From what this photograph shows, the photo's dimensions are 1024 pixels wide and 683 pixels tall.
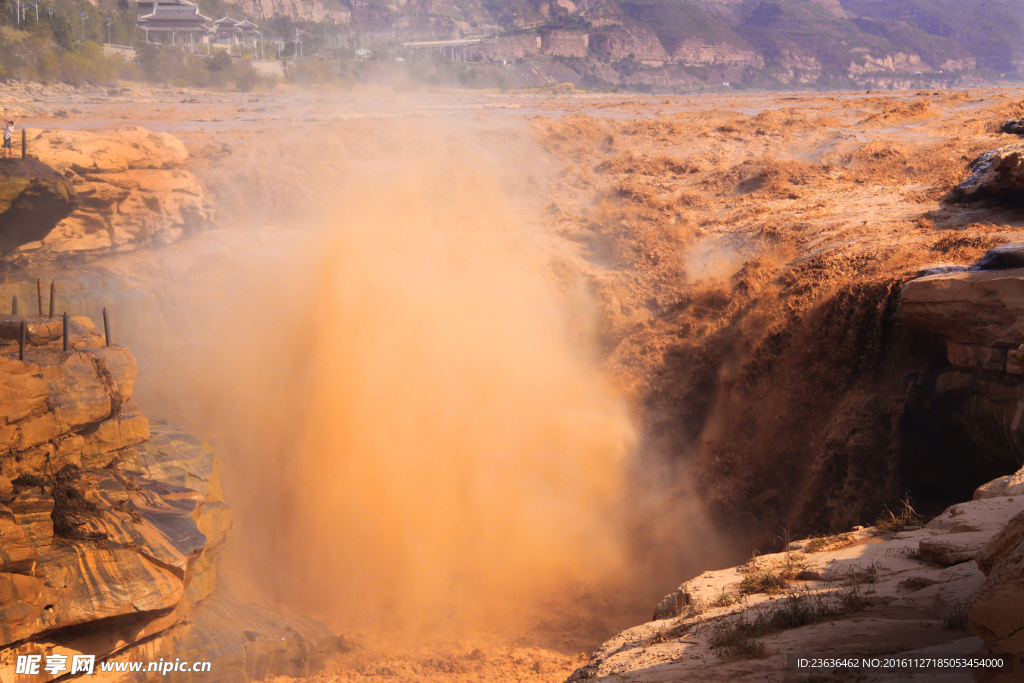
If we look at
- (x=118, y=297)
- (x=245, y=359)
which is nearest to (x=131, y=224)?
(x=118, y=297)

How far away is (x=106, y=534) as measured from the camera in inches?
273

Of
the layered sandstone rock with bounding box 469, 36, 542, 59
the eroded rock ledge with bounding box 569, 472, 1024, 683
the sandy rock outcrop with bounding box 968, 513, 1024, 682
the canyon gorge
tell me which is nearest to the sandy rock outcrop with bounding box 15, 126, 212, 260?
the canyon gorge

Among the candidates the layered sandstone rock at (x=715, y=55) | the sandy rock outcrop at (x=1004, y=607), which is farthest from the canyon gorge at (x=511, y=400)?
the layered sandstone rock at (x=715, y=55)

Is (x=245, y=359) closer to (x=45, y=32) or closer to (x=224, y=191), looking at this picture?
(x=224, y=191)

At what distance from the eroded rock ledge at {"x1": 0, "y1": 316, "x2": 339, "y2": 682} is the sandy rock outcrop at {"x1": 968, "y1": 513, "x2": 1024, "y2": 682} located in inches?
282

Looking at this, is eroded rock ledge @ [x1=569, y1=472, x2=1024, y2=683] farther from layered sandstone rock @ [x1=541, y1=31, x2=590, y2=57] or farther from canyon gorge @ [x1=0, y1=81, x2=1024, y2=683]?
layered sandstone rock @ [x1=541, y1=31, x2=590, y2=57]

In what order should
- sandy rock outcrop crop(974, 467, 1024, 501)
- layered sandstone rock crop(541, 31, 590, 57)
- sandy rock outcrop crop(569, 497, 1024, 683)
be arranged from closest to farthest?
sandy rock outcrop crop(569, 497, 1024, 683) → sandy rock outcrop crop(974, 467, 1024, 501) → layered sandstone rock crop(541, 31, 590, 57)

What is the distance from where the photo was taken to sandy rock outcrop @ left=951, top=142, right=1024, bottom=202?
30.1 ft

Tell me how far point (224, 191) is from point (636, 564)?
1220 centimetres

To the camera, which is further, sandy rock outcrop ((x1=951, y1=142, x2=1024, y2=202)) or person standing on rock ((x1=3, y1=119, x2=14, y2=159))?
person standing on rock ((x1=3, y1=119, x2=14, y2=159))

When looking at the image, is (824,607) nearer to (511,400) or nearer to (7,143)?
(511,400)

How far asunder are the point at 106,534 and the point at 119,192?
8533 mm

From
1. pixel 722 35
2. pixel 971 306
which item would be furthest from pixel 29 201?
pixel 722 35

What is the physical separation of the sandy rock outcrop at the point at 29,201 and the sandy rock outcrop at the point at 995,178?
1468 centimetres
